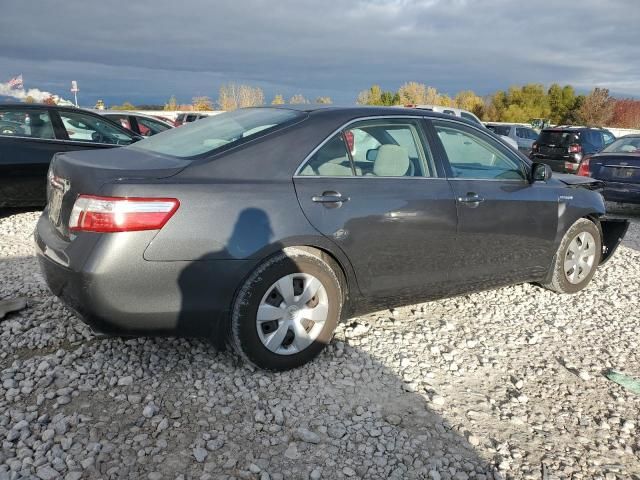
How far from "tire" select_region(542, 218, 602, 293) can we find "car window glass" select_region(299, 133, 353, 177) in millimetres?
2394

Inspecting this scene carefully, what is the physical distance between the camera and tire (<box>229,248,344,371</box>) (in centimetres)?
307

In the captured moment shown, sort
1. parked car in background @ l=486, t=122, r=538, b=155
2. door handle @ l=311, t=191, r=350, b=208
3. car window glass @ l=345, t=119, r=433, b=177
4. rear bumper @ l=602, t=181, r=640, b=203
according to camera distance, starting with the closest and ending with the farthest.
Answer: door handle @ l=311, t=191, r=350, b=208 < car window glass @ l=345, t=119, r=433, b=177 < rear bumper @ l=602, t=181, r=640, b=203 < parked car in background @ l=486, t=122, r=538, b=155

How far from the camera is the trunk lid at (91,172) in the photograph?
113 inches

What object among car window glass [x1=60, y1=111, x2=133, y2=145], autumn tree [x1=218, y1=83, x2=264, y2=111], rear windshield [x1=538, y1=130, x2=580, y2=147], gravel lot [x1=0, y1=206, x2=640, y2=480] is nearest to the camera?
gravel lot [x1=0, y1=206, x2=640, y2=480]

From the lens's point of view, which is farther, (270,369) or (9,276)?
(9,276)

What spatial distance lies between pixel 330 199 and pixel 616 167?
25.0 ft

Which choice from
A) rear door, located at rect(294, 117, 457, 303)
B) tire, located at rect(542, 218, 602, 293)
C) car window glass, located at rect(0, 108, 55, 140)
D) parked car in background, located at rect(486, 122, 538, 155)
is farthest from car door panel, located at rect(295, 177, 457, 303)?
parked car in background, located at rect(486, 122, 538, 155)

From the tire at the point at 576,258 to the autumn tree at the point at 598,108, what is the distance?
49.4 meters

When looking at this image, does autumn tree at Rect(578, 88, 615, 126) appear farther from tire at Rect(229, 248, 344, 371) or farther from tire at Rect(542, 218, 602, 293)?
tire at Rect(229, 248, 344, 371)

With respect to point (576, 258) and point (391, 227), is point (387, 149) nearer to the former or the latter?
point (391, 227)

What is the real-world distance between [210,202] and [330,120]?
1.03 metres

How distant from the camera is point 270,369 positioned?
3.25 m

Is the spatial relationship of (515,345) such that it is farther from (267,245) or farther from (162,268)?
(162,268)

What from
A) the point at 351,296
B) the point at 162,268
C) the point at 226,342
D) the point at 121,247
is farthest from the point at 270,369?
the point at 121,247
